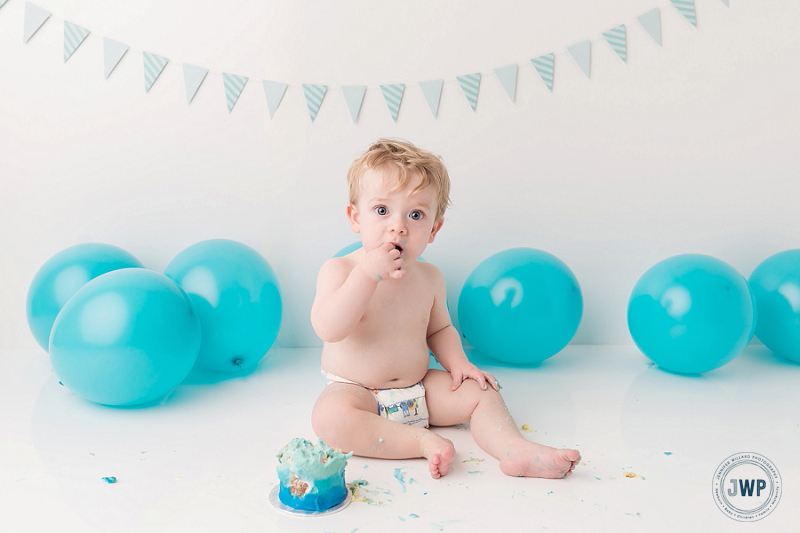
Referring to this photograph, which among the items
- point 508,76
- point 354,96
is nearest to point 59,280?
point 354,96

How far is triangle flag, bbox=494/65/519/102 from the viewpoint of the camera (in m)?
2.32

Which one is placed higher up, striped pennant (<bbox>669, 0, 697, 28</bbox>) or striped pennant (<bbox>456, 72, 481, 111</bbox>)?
striped pennant (<bbox>669, 0, 697, 28</bbox>)

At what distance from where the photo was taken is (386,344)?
162 centimetres

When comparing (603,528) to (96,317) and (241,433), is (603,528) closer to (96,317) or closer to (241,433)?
(241,433)

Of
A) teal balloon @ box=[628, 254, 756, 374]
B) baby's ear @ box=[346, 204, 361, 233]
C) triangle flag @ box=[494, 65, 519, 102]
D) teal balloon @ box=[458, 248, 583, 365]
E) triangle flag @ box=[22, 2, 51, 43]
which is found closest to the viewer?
baby's ear @ box=[346, 204, 361, 233]

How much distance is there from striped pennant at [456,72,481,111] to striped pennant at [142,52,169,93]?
3.40ft

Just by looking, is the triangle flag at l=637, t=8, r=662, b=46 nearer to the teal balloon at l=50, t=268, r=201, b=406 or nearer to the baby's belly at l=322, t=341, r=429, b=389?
the baby's belly at l=322, t=341, r=429, b=389

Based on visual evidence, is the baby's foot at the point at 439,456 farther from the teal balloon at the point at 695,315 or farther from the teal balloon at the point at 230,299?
the teal balloon at the point at 695,315

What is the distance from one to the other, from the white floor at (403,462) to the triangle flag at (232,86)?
3.15 feet

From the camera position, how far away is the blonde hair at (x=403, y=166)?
150 centimetres

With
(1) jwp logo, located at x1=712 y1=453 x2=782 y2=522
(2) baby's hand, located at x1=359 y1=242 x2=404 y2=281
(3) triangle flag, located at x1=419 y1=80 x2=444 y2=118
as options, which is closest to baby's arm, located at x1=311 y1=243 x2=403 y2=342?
(2) baby's hand, located at x1=359 y1=242 x2=404 y2=281

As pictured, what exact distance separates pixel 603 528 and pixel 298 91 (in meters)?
1.75

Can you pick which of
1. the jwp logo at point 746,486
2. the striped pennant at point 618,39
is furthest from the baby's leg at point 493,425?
the striped pennant at point 618,39

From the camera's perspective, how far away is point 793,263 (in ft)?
7.06
